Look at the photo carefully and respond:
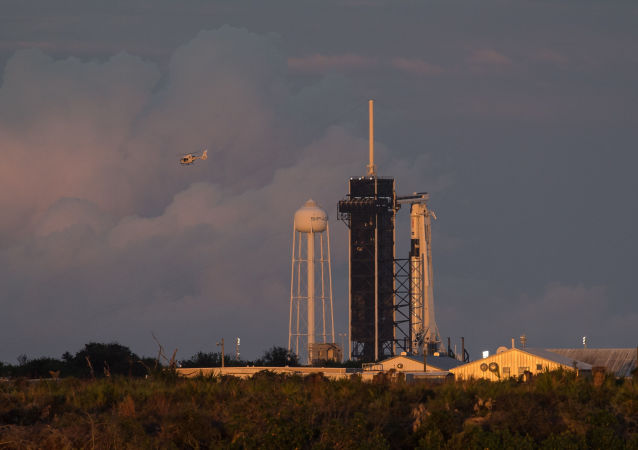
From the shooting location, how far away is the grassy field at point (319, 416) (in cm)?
3988

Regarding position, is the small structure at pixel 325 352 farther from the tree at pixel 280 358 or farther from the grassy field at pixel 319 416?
the grassy field at pixel 319 416

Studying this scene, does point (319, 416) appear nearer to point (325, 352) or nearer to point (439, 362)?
point (439, 362)

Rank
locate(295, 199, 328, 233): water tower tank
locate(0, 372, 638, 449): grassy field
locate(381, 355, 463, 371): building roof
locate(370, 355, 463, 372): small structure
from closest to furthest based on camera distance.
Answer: locate(0, 372, 638, 449): grassy field → locate(370, 355, 463, 372): small structure → locate(381, 355, 463, 371): building roof → locate(295, 199, 328, 233): water tower tank

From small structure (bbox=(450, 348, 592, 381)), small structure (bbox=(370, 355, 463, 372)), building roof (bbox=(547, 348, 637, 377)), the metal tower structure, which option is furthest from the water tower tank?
small structure (bbox=(450, 348, 592, 381))

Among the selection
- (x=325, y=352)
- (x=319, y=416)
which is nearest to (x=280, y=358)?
(x=325, y=352)

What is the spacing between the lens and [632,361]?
98312 mm

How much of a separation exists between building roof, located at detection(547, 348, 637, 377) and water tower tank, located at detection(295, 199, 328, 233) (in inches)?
1464

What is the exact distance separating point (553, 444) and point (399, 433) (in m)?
5.81

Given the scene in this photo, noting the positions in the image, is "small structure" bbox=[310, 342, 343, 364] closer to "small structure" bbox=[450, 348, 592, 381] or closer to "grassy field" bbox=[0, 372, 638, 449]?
"small structure" bbox=[450, 348, 592, 381]

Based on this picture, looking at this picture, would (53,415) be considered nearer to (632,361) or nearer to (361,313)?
(632,361)

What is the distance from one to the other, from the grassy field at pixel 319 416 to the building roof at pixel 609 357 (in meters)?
51.8

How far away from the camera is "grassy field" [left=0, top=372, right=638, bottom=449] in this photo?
131 feet

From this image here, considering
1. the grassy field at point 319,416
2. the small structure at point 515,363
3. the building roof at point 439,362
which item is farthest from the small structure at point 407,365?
the grassy field at point 319,416

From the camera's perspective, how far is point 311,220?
132 meters
